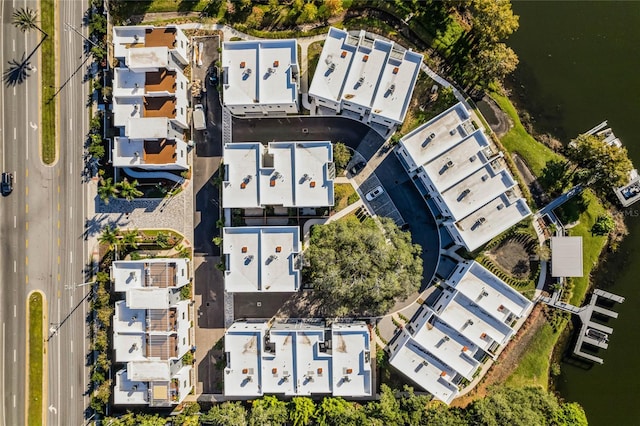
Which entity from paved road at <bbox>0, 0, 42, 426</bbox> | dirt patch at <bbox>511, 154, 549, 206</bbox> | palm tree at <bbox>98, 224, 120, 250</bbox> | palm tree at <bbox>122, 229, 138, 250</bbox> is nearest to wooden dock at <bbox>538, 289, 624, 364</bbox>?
dirt patch at <bbox>511, 154, 549, 206</bbox>

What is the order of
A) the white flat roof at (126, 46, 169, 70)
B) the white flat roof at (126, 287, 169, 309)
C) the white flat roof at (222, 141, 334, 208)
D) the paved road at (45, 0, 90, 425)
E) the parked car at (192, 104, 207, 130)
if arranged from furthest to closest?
the paved road at (45, 0, 90, 425) < the parked car at (192, 104, 207, 130) < the white flat roof at (126, 46, 169, 70) < the white flat roof at (222, 141, 334, 208) < the white flat roof at (126, 287, 169, 309)

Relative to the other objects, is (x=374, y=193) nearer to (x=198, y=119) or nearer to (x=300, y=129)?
(x=300, y=129)

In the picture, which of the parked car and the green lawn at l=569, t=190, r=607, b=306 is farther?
the parked car

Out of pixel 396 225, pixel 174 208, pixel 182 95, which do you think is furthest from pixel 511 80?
pixel 174 208

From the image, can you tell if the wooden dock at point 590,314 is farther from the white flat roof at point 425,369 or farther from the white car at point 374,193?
the white car at point 374,193

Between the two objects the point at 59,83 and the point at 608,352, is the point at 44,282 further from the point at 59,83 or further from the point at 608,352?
the point at 608,352

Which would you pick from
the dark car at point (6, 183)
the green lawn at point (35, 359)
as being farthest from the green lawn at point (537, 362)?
the dark car at point (6, 183)

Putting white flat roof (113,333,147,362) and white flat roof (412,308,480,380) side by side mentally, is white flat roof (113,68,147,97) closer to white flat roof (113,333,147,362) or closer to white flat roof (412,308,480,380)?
white flat roof (113,333,147,362)
